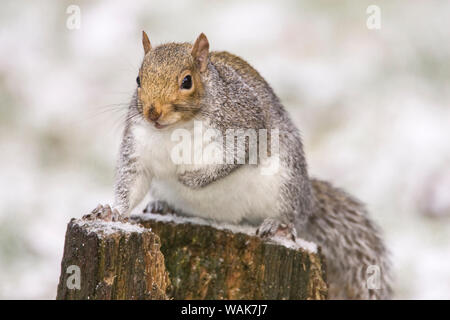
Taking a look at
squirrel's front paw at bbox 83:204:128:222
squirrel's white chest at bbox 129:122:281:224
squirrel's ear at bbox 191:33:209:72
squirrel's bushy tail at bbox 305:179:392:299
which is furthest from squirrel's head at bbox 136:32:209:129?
squirrel's bushy tail at bbox 305:179:392:299

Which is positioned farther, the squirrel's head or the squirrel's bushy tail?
the squirrel's bushy tail

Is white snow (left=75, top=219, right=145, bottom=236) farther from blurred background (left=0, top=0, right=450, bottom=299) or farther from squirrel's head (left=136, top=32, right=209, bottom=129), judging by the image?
blurred background (left=0, top=0, right=450, bottom=299)

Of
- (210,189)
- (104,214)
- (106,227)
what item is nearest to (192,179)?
(210,189)

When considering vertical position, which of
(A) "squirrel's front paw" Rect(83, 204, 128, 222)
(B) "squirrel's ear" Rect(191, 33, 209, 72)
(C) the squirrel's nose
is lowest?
(A) "squirrel's front paw" Rect(83, 204, 128, 222)

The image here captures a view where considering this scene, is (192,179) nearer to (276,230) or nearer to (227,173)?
(227,173)

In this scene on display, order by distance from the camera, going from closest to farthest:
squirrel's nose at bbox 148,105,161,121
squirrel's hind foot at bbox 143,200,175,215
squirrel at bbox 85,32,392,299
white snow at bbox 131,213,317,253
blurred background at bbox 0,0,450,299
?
1. squirrel's nose at bbox 148,105,161,121
2. squirrel at bbox 85,32,392,299
3. white snow at bbox 131,213,317,253
4. squirrel's hind foot at bbox 143,200,175,215
5. blurred background at bbox 0,0,450,299
